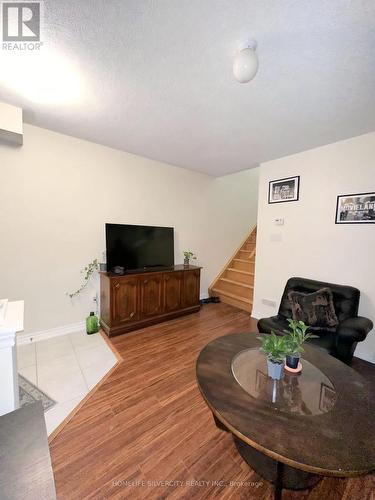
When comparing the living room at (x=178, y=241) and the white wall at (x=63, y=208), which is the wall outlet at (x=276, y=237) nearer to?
the living room at (x=178, y=241)

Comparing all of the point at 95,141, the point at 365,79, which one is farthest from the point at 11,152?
the point at 365,79

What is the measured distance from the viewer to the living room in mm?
1091

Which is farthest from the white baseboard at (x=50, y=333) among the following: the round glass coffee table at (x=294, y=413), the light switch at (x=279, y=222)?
the light switch at (x=279, y=222)

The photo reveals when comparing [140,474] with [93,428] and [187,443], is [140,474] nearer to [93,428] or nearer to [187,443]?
[187,443]

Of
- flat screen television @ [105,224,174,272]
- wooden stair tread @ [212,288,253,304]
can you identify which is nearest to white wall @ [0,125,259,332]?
flat screen television @ [105,224,174,272]

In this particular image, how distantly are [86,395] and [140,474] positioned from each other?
0.81 metres

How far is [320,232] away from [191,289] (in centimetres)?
206

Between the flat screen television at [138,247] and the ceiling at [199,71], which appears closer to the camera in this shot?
the ceiling at [199,71]

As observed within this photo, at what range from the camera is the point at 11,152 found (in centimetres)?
231

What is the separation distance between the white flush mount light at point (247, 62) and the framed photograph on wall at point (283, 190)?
2.02m

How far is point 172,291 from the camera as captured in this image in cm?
327

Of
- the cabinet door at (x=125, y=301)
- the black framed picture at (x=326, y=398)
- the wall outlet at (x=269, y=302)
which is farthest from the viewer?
the wall outlet at (x=269, y=302)

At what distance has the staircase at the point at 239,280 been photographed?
395cm

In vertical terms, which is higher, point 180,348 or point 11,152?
point 11,152
